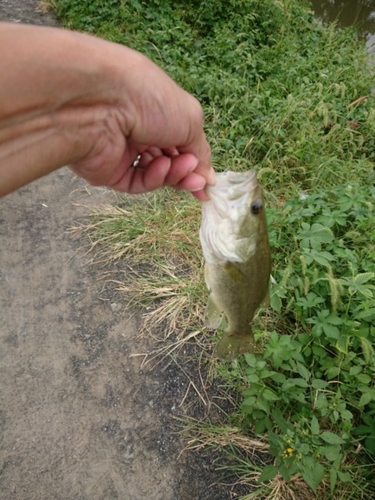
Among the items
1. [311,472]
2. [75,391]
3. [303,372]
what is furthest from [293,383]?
[75,391]

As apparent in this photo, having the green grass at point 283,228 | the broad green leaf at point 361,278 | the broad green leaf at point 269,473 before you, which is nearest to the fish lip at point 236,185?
the green grass at point 283,228

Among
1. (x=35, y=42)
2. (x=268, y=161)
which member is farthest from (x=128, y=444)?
(x=268, y=161)

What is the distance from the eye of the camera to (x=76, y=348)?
3.32 meters

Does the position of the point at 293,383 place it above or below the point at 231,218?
below

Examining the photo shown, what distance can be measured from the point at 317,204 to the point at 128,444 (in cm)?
225

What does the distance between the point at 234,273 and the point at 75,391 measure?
1.60 metres

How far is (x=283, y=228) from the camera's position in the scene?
3691 mm

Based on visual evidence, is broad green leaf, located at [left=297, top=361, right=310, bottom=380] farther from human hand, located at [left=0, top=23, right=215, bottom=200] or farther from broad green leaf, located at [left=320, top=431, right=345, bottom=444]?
human hand, located at [left=0, top=23, right=215, bottom=200]

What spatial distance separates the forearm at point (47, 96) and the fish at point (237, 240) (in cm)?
64

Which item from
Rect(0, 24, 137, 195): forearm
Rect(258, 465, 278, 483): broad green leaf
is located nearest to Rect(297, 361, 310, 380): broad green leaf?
Rect(258, 465, 278, 483): broad green leaf

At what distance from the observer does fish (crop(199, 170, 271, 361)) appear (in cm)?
206

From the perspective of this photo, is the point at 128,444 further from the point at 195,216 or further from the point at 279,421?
the point at 195,216

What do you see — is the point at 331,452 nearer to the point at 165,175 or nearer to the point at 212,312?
the point at 212,312

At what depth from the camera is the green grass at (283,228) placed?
8.33 feet
